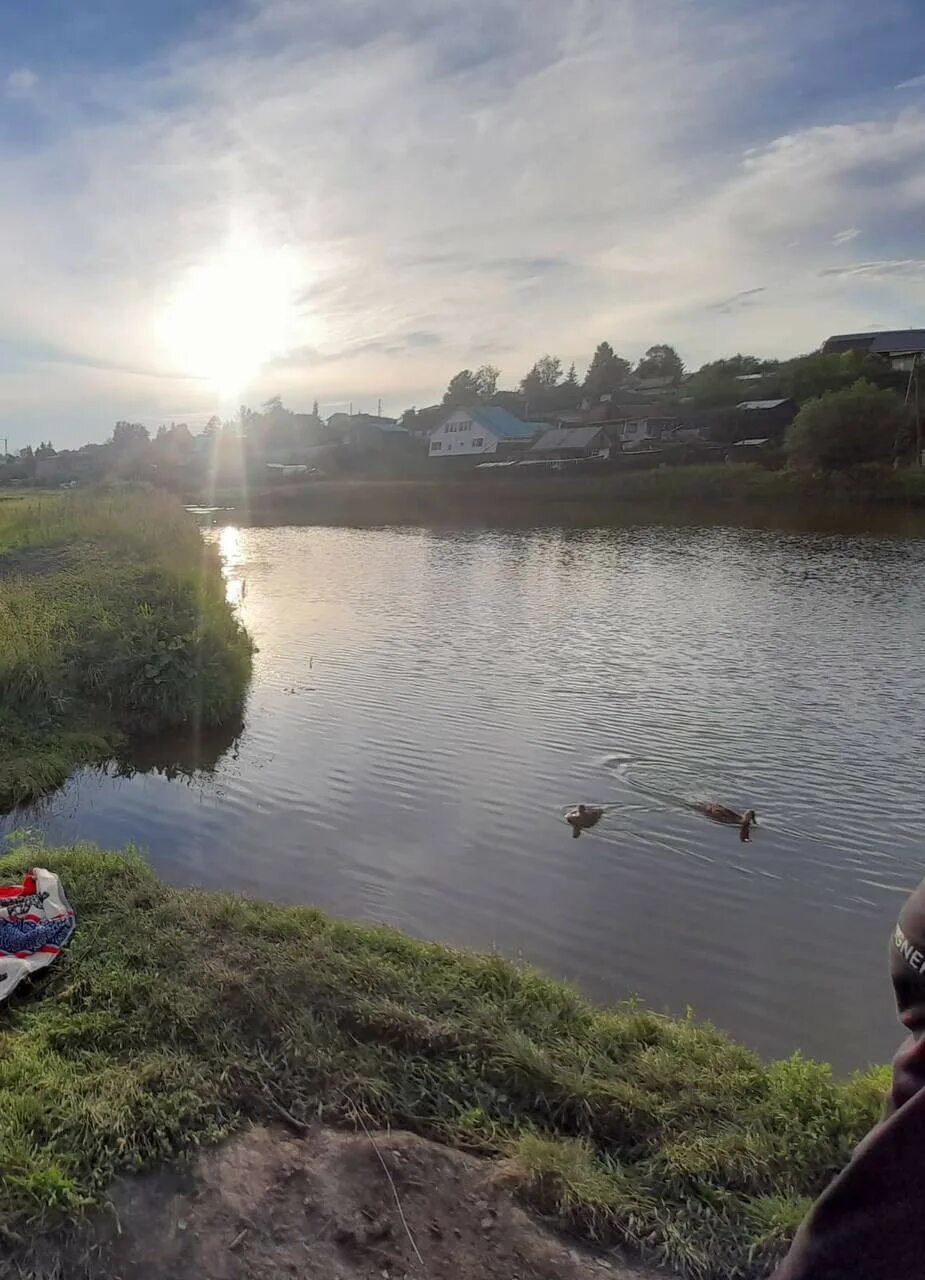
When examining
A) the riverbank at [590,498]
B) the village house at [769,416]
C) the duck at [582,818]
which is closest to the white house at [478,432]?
the riverbank at [590,498]

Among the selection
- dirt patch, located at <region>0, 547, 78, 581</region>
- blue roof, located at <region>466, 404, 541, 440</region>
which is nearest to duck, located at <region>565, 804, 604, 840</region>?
dirt patch, located at <region>0, 547, 78, 581</region>

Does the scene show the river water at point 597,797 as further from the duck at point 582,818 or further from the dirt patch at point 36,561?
the dirt patch at point 36,561

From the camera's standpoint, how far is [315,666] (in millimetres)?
15680

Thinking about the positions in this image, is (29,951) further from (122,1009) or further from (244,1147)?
(244,1147)

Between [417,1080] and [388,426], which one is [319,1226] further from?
[388,426]

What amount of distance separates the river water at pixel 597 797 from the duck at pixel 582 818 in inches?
5.0

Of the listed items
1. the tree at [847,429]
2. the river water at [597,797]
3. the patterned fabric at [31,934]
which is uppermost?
the tree at [847,429]

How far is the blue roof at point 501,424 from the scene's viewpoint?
2968 inches

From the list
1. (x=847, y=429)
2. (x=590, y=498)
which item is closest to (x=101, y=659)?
(x=847, y=429)

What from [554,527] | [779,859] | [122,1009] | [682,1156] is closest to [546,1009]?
[682,1156]

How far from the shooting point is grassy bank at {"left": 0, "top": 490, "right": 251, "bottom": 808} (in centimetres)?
1059

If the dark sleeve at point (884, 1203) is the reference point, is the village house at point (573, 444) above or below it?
above

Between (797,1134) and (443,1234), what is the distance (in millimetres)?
1614

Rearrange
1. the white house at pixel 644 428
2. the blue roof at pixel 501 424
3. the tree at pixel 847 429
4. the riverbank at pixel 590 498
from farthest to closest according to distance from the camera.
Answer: the blue roof at pixel 501 424 → the white house at pixel 644 428 → the tree at pixel 847 429 → the riverbank at pixel 590 498
